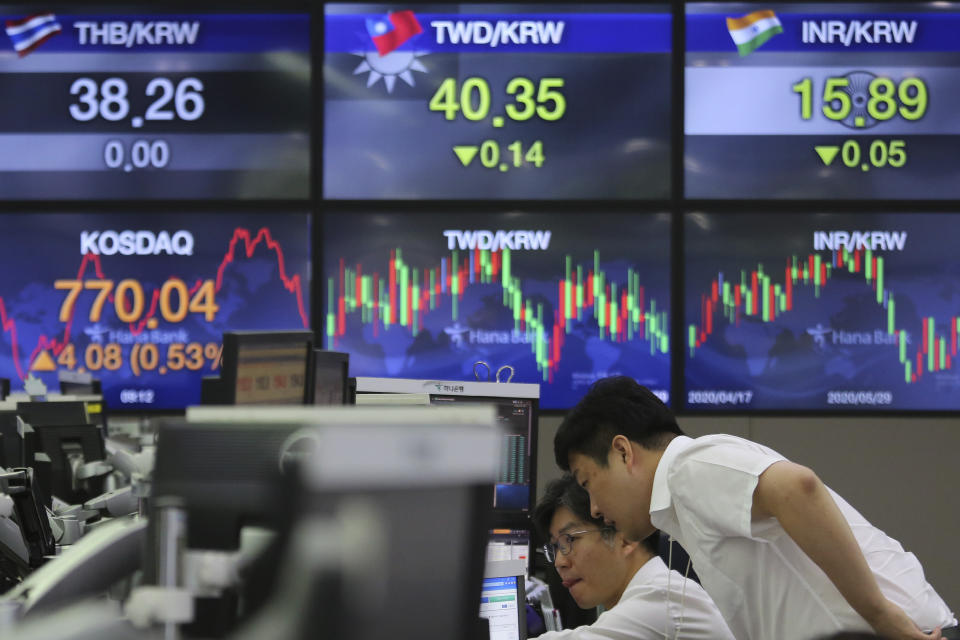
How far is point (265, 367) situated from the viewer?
152 cm

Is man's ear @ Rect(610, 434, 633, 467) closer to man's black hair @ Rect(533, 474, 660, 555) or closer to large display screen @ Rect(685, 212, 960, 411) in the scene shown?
man's black hair @ Rect(533, 474, 660, 555)

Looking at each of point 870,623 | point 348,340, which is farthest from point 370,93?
point 870,623

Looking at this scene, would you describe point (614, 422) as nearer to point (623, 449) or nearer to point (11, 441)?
point (623, 449)

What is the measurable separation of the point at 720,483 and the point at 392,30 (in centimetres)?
343

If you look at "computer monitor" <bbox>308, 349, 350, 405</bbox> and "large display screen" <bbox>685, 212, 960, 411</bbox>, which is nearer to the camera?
"computer monitor" <bbox>308, 349, 350, 405</bbox>

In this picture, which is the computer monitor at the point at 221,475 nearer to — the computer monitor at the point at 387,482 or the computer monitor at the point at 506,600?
the computer monitor at the point at 387,482

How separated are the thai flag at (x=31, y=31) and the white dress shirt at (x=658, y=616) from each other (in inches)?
149

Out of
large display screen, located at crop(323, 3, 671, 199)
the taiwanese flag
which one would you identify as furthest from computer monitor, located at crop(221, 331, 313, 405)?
the taiwanese flag

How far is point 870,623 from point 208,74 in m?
3.87

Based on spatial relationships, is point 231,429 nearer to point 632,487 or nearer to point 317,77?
point 632,487

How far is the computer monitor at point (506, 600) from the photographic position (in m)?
2.59

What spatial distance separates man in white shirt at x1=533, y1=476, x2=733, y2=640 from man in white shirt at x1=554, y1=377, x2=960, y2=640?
211mm

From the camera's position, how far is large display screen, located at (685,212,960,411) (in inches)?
185

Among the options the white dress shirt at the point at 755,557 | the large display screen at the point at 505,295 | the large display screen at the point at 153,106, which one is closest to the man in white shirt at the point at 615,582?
the white dress shirt at the point at 755,557
